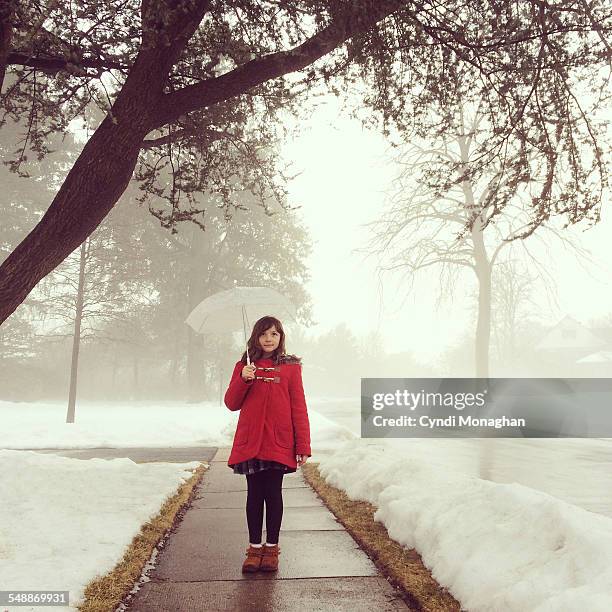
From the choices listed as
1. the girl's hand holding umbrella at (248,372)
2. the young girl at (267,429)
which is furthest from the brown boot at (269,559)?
the girl's hand holding umbrella at (248,372)

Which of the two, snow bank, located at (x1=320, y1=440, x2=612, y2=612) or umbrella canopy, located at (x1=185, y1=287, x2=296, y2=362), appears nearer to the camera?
snow bank, located at (x1=320, y1=440, x2=612, y2=612)

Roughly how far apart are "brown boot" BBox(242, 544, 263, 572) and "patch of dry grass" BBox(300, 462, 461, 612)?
87 centimetres

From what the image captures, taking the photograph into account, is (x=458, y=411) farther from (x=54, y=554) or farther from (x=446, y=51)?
(x=54, y=554)

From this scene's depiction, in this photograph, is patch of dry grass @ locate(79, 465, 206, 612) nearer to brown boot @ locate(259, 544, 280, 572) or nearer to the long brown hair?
brown boot @ locate(259, 544, 280, 572)

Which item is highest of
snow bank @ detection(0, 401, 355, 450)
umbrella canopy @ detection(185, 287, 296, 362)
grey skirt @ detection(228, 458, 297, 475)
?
umbrella canopy @ detection(185, 287, 296, 362)

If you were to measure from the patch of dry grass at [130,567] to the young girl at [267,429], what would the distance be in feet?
2.64

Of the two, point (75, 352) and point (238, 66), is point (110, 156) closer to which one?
point (238, 66)

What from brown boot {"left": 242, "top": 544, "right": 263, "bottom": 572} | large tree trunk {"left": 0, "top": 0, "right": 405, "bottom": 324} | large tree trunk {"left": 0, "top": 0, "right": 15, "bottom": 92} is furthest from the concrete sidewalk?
large tree trunk {"left": 0, "top": 0, "right": 15, "bottom": 92}

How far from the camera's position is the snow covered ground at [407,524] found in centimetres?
328

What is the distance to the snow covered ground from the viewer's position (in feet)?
10.7

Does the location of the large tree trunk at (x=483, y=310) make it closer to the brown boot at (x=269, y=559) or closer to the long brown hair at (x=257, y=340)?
the long brown hair at (x=257, y=340)

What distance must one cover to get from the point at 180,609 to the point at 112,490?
3.75 m

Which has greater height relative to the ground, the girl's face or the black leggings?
the girl's face

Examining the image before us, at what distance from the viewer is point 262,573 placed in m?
4.34
